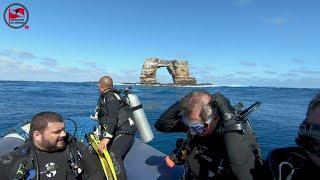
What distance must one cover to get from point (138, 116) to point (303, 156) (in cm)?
380

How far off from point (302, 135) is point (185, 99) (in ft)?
3.76

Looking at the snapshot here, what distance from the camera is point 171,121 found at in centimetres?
358

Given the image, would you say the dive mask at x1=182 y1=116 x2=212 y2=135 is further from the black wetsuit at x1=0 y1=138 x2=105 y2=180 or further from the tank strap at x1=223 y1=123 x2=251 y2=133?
Result: the black wetsuit at x1=0 y1=138 x2=105 y2=180

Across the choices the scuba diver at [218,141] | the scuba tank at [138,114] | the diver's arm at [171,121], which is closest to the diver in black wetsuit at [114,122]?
the scuba tank at [138,114]

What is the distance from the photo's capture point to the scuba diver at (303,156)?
5.50 ft

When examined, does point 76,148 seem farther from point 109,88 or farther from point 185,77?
point 185,77

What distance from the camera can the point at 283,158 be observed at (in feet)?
6.55

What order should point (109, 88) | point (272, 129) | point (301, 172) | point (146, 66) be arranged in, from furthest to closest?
point (146, 66)
point (272, 129)
point (109, 88)
point (301, 172)

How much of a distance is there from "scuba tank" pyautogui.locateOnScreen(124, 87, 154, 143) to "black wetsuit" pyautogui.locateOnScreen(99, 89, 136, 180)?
166 mm

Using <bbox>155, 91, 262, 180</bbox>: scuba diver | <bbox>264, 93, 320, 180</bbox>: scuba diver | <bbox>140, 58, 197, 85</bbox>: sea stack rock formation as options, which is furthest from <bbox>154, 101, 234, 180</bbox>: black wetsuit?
<bbox>140, 58, 197, 85</bbox>: sea stack rock formation

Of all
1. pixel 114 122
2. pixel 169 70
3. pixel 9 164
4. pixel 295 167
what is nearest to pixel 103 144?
pixel 114 122

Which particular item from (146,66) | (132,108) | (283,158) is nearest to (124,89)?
(132,108)

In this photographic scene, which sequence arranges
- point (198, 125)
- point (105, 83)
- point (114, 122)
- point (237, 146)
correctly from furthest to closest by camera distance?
1. point (105, 83)
2. point (114, 122)
3. point (198, 125)
4. point (237, 146)

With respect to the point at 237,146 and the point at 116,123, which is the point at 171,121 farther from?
the point at 116,123
